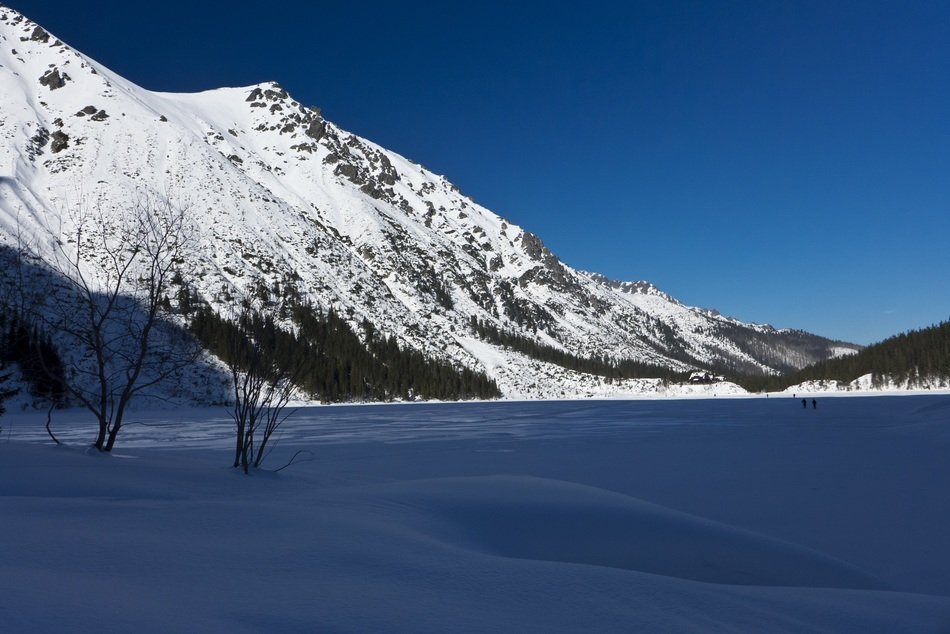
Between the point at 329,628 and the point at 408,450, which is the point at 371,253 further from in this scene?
the point at 329,628

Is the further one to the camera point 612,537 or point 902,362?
point 902,362

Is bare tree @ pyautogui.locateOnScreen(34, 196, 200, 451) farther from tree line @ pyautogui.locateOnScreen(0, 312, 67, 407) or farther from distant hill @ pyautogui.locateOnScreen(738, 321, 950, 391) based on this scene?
distant hill @ pyautogui.locateOnScreen(738, 321, 950, 391)

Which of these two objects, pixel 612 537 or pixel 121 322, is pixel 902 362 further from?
pixel 121 322

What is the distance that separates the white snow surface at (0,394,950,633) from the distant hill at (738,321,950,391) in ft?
340

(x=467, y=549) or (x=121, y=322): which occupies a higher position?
(x=121, y=322)

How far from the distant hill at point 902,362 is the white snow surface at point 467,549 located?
104 metres

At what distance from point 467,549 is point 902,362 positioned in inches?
4808

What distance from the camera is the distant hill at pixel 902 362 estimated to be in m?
91.4

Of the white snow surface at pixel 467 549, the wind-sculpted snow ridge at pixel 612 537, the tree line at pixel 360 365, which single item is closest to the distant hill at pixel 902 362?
the tree line at pixel 360 365

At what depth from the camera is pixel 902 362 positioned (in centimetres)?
9756

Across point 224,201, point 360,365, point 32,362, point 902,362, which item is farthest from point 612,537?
point 224,201

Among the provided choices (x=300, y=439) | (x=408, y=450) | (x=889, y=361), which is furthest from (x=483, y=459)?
(x=889, y=361)

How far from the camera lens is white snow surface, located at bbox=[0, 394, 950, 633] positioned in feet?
8.51

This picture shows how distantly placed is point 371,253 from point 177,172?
5460 cm
